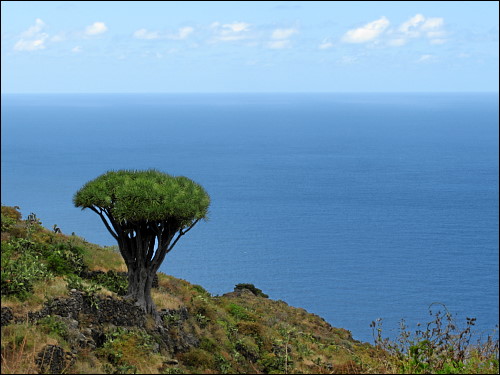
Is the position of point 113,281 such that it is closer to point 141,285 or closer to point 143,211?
point 141,285

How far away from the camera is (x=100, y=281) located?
95.6ft

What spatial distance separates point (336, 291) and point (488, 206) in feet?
216

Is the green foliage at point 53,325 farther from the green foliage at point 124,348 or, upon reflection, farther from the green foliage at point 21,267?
the green foliage at point 124,348

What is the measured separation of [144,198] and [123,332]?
5.93 meters

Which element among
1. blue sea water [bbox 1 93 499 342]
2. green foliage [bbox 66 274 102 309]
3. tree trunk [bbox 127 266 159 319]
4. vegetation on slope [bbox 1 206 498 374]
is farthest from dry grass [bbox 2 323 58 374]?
blue sea water [bbox 1 93 499 342]

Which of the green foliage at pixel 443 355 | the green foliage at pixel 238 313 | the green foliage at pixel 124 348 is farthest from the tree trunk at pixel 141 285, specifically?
the green foliage at pixel 443 355

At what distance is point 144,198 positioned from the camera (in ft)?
85.1

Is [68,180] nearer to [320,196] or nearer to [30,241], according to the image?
[320,196]

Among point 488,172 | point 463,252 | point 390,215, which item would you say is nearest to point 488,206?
point 390,215

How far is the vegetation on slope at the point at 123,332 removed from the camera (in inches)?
597

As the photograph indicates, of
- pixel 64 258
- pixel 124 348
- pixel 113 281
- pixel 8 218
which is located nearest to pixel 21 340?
pixel 124 348

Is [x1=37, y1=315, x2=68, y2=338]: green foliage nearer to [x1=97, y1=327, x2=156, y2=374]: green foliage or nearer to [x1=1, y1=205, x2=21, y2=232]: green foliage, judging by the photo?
[x1=97, y1=327, x2=156, y2=374]: green foliage

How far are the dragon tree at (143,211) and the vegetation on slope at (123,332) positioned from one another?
1.70 m

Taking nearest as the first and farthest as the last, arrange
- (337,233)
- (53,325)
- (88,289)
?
(53,325)
(88,289)
(337,233)
